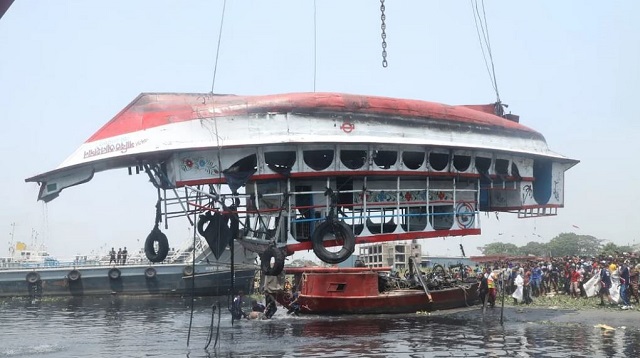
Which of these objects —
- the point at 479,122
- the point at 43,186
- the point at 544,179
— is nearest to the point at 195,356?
the point at 43,186

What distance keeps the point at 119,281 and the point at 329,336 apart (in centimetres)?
2706

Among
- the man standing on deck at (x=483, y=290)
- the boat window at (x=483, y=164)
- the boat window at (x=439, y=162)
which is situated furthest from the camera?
the boat window at (x=483, y=164)

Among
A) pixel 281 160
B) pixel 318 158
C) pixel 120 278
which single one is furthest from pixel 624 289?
pixel 120 278

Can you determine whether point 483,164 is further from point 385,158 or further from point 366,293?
point 366,293

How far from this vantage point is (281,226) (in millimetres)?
23891

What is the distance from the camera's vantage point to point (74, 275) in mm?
44656

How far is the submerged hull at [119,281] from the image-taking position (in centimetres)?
4366

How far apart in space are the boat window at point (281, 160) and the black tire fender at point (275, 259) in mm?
2625

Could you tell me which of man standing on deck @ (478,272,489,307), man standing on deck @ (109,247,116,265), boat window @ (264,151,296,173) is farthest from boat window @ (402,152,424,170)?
man standing on deck @ (109,247,116,265)

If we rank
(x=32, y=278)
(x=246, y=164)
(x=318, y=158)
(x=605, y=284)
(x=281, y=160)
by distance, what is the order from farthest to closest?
(x=32, y=278) < (x=605, y=284) < (x=318, y=158) < (x=281, y=160) < (x=246, y=164)

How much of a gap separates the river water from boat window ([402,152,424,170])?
5.43m

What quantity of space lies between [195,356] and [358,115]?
10.5m

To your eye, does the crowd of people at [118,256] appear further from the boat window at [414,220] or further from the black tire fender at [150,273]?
the boat window at [414,220]

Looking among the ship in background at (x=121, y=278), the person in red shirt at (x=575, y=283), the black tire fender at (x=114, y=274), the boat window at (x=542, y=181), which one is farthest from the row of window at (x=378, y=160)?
the black tire fender at (x=114, y=274)
